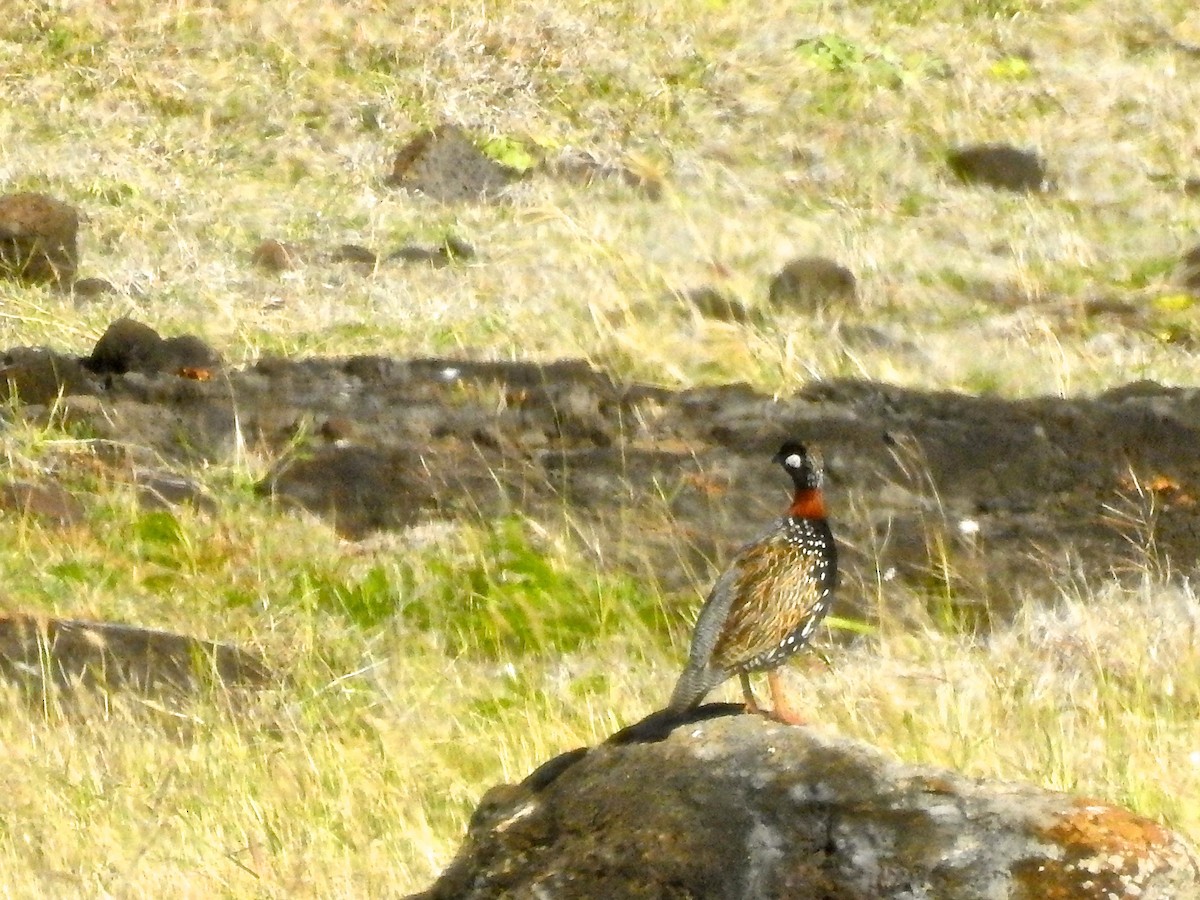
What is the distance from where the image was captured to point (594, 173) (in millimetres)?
14227

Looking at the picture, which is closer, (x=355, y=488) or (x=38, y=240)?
(x=355, y=488)

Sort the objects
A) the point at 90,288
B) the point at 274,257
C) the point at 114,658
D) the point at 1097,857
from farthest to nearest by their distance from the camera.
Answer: the point at 274,257, the point at 90,288, the point at 114,658, the point at 1097,857

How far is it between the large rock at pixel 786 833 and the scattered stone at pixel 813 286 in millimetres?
7721

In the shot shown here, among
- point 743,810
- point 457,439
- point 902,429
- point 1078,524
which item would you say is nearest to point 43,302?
point 457,439

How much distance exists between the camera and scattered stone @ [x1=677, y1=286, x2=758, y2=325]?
36.1 feet

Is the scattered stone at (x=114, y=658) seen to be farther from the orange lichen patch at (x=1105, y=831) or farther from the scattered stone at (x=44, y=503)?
the orange lichen patch at (x=1105, y=831)

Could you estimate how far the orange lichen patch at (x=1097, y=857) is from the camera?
10.0 ft

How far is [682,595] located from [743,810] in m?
3.92

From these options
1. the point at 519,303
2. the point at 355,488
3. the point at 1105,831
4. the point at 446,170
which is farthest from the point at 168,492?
the point at 446,170

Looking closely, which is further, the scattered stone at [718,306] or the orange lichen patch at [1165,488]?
the scattered stone at [718,306]

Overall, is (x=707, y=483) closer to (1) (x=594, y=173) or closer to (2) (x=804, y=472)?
(2) (x=804, y=472)

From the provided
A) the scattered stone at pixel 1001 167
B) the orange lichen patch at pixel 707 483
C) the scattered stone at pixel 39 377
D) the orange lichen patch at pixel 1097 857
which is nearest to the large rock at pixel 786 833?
the orange lichen patch at pixel 1097 857

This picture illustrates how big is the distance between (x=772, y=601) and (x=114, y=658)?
297 centimetres

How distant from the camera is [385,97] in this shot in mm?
15102
